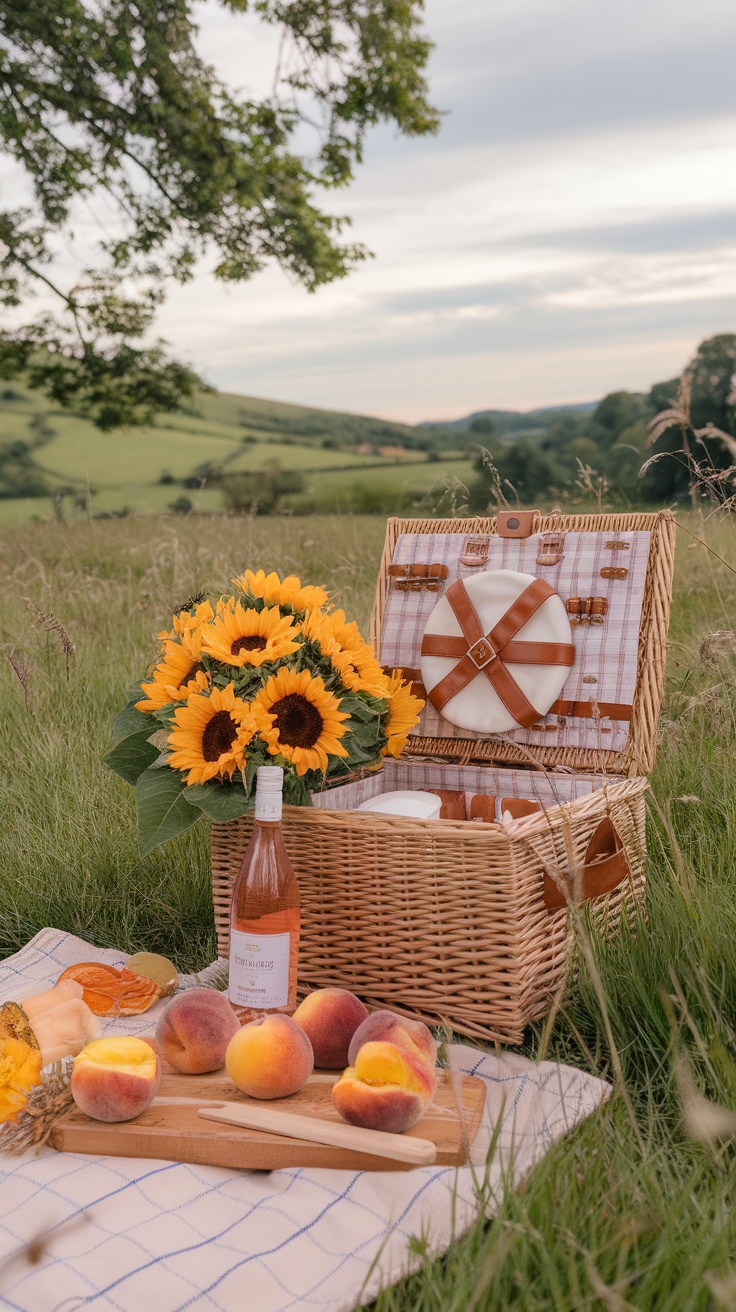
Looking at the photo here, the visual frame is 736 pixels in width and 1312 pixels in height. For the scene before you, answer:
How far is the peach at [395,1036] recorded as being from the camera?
5.05 ft

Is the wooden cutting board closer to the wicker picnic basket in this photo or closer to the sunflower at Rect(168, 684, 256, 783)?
the wicker picnic basket

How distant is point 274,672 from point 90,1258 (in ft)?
3.27

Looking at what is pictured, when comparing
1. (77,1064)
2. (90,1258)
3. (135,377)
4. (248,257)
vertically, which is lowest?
(90,1258)

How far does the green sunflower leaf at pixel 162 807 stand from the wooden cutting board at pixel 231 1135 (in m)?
0.49

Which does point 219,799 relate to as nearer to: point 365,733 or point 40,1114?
point 365,733

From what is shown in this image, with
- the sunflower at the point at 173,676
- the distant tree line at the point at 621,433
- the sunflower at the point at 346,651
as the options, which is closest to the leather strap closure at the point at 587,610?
the sunflower at the point at 346,651

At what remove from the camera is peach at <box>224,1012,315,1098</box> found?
1556 mm

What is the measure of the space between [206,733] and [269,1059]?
2.03ft

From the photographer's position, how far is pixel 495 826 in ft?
5.95

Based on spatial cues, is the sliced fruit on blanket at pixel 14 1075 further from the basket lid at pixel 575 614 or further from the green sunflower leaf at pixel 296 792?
the basket lid at pixel 575 614

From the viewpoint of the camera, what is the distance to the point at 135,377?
12836mm

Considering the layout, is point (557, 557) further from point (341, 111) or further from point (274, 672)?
point (341, 111)

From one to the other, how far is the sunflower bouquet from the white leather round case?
0.56 meters

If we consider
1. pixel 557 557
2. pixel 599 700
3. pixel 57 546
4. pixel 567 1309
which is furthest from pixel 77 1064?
pixel 57 546
